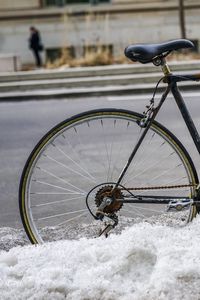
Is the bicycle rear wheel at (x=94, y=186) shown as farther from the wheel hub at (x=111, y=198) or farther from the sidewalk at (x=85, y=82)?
the sidewalk at (x=85, y=82)

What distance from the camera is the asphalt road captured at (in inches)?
225

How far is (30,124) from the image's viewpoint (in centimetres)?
962

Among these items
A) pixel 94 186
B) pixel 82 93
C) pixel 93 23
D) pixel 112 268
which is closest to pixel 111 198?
pixel 94 186

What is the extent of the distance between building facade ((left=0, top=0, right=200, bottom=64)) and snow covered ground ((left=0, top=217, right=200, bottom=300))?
1981cm

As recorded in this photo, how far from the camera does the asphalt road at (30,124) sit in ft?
18.8

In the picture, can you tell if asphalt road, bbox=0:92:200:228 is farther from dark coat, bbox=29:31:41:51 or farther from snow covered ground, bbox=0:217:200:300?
dark coat, bbox=29:31:41:51

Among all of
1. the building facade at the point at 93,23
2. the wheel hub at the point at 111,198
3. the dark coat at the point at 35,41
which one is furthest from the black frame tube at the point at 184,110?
the building facade at the point at 93,23

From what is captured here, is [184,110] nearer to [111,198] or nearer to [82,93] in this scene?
[111,198]

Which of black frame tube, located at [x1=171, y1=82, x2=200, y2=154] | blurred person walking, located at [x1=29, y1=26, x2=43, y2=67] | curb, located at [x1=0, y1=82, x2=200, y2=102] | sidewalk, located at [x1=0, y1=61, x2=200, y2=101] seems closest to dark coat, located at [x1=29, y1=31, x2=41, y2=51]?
blurred person walking, located at [x1=29, y1=26, x2=43, y2=67]

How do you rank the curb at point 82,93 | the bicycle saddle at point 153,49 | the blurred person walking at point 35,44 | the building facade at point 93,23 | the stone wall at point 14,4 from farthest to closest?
the stone wall at point 14,4, the building facade at point 93,23, the blurred person walking at point 35,44, the curb at point 82,93, the bicycle saddle at point 153,49

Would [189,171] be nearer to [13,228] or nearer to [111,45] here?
[13,228]

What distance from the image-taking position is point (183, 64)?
47.8 ft

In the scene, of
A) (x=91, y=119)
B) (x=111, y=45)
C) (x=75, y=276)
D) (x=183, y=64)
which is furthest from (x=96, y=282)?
(x=111, y=45)

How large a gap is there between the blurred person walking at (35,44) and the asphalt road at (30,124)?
32.5 ft
